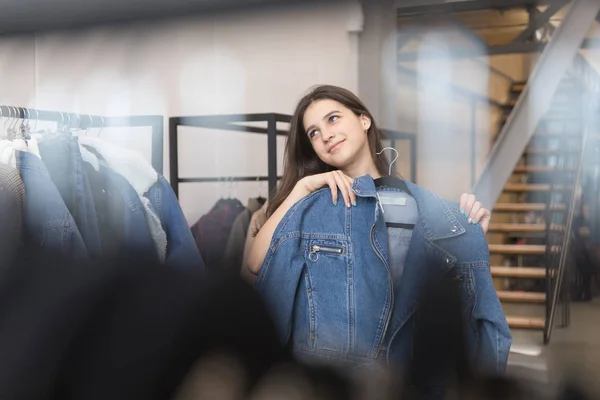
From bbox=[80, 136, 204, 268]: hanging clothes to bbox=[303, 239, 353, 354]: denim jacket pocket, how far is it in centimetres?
20

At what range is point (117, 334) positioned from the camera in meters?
0.36

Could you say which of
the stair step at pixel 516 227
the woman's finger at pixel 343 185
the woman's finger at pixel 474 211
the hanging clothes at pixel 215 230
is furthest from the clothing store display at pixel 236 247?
the stair step at pixel 516 227

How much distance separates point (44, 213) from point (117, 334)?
26cm

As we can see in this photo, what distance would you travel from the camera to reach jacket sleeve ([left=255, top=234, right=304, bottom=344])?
53cm

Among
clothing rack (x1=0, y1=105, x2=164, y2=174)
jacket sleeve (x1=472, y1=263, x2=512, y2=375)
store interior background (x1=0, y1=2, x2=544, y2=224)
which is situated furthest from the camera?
clothing rack (x1=0, y1=105, x2=164, y2=174)

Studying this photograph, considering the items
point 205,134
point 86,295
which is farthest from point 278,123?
point 86,295

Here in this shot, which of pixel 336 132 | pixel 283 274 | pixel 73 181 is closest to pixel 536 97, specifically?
pixel 336 132

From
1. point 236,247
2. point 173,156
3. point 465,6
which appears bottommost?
point 236,247

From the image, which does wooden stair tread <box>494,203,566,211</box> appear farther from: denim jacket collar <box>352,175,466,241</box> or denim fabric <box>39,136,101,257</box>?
denim fabric <box>39,136,101,257</box>

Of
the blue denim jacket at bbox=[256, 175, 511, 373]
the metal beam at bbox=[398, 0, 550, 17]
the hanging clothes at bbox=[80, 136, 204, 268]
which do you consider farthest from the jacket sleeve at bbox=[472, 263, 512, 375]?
the hanging clothes at bbox=[80, 136, 204, 268]

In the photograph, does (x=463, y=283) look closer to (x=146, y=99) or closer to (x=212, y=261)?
(x=212, y=261)

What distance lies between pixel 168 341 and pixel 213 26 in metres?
0.34

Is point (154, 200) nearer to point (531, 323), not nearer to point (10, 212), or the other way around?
point (10, 212)

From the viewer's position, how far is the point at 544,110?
0.61m
